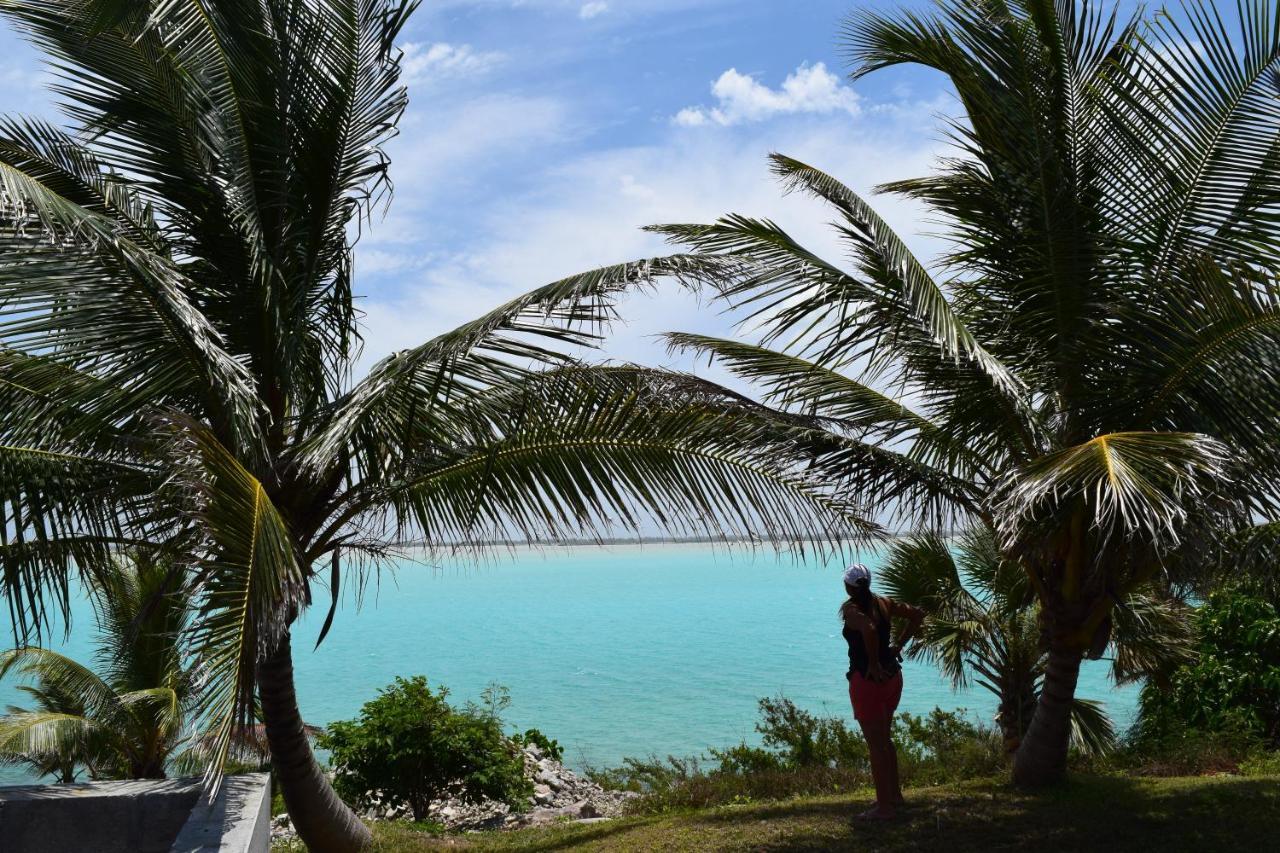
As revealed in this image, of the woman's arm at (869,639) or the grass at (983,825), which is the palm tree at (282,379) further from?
the grass at (983,825)

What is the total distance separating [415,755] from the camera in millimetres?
10844

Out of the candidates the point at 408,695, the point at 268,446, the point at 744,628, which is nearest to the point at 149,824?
the point at 268,446

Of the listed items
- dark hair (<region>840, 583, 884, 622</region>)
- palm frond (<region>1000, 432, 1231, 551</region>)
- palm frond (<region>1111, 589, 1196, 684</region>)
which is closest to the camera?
palm frond (<region>1000, 432, 1231, 551</region>)

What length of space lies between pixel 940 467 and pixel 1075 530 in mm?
1314

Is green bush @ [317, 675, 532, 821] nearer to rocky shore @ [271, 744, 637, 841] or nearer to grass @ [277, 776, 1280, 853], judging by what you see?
rocky shore @ [271, 744, 637, 841]

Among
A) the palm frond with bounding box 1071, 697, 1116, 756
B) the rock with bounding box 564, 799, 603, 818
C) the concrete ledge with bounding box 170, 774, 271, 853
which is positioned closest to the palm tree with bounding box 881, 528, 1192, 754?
the palm frond with bounding box 1071, 697, 1116, 756

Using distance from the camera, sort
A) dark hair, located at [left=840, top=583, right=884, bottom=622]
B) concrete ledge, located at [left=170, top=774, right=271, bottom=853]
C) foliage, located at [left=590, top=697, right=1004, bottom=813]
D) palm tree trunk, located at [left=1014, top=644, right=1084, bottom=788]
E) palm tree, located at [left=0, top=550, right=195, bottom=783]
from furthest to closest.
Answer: palm tree, located at [left=0, top=550, right=195, bottom=783] < foliage, located at [left=590, top=697, right=1004, bottom=813] < palm tree trunk, located at [left=1014, top=644, right=1084, bottom=788] < dark hair, located at [left=840, top=583, right=884, bottom=622] < concrete ledge, located at [left=170, top=774, right=271, bottom=853]

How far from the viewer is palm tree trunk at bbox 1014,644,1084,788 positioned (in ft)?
25.8

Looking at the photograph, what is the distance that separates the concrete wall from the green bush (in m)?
5.13

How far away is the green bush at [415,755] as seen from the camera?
35.7 feet

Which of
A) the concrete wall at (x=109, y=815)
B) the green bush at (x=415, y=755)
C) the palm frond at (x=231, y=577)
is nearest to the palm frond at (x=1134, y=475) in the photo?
the palm frond at (x=231, y=577)

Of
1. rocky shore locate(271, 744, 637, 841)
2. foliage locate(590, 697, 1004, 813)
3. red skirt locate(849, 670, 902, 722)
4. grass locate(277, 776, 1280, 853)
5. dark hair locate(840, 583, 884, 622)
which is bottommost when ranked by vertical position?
rocky shore locate(271, 744, 637, 841)

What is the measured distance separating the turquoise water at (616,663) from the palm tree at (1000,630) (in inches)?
57.5

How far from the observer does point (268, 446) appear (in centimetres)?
719
